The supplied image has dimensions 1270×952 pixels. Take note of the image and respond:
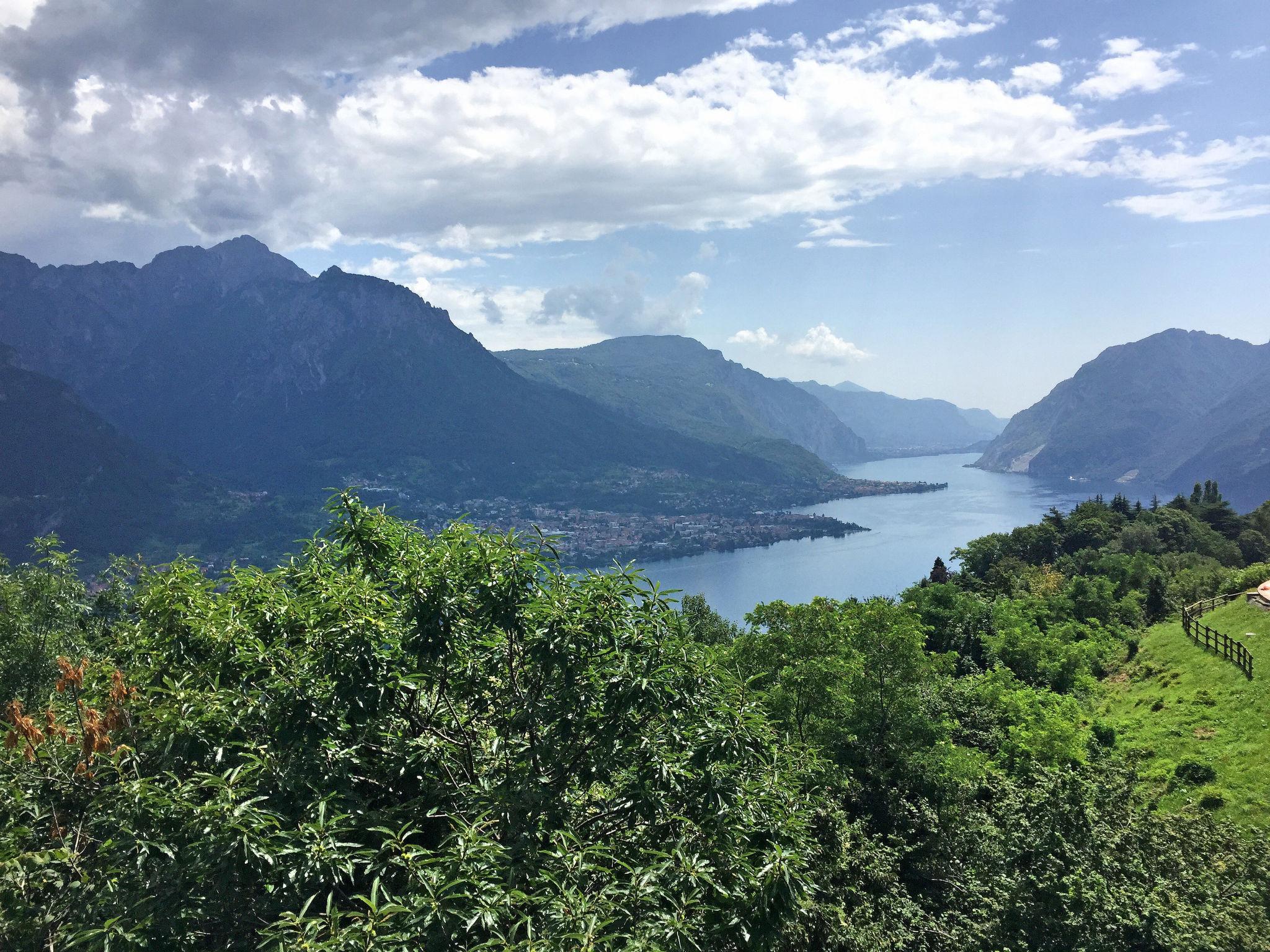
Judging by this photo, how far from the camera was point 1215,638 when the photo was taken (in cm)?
3103

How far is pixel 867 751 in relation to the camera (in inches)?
953

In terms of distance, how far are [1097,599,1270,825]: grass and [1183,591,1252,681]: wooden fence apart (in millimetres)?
276

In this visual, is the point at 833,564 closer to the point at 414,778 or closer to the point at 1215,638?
the point at 1215,638

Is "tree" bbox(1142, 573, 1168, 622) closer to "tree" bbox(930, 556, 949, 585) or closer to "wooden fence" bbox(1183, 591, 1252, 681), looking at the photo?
"wooden fence" bbox(1183, 591, 1252, 681)

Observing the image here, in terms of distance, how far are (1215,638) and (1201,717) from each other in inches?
335

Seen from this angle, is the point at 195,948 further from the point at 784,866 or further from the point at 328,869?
the point at 784,866

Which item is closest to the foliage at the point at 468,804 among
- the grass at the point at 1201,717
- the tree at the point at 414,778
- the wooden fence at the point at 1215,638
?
the tree at the point at 414,778

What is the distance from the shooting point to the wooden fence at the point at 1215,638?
27.2 metres

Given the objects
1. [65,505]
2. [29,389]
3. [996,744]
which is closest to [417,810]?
[996,744]

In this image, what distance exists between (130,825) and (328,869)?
218 centimetres

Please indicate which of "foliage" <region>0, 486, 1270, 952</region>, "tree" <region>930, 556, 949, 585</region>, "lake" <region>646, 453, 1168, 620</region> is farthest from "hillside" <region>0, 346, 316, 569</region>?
"foliage" <region>0, 486, 1270, 952</region>

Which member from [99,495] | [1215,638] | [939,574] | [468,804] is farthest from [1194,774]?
[99,495]

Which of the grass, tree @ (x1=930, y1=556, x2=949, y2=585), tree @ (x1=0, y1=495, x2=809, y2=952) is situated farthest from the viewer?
tree @ (x1=930, y1=556, x2=949, y2=585)

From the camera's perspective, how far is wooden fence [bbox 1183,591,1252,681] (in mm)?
27172
